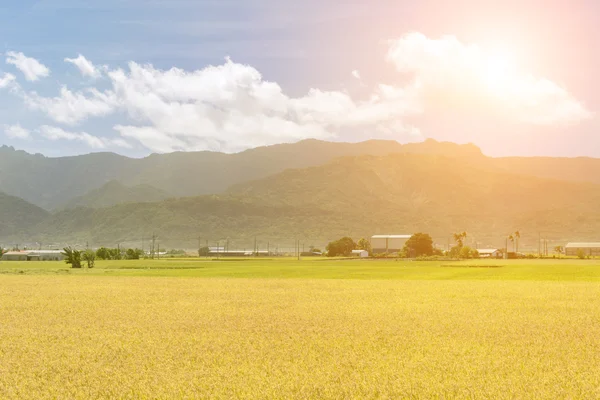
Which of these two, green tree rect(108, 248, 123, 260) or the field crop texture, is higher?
green tree rect(108, 248, 123, 260)

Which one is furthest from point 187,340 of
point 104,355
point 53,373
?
point 53,373

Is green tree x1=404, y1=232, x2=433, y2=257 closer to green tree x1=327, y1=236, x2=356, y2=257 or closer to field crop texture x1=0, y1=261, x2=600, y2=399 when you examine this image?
green tree x1=327, y1=236, x2=356, y2=257

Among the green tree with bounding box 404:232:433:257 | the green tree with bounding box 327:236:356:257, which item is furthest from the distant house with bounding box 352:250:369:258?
the green tree with bounding box 404:232:433:257

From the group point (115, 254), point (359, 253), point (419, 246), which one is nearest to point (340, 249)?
point (359, 253)

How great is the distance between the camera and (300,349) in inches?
679

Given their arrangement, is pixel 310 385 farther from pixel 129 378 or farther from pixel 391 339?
pixel 391 339

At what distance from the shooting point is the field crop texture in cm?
1304

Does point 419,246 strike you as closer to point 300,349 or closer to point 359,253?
point 359,253

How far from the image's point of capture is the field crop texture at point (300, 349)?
1304cm

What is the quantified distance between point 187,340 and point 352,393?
7.81m

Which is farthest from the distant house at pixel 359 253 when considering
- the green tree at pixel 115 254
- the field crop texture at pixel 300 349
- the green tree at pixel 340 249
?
the field crop texture at pixel 300 349

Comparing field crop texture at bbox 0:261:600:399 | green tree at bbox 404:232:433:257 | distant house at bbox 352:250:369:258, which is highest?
green tree at bbox 404:232:433:257

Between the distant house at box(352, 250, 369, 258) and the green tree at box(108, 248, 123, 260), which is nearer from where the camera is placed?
the green tree at box(108, 248, 123, 260)

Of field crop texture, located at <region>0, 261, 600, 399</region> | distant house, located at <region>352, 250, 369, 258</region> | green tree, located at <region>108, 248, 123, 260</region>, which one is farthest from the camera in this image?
distant house, located at <region>352, 250, 369, 258</region>
